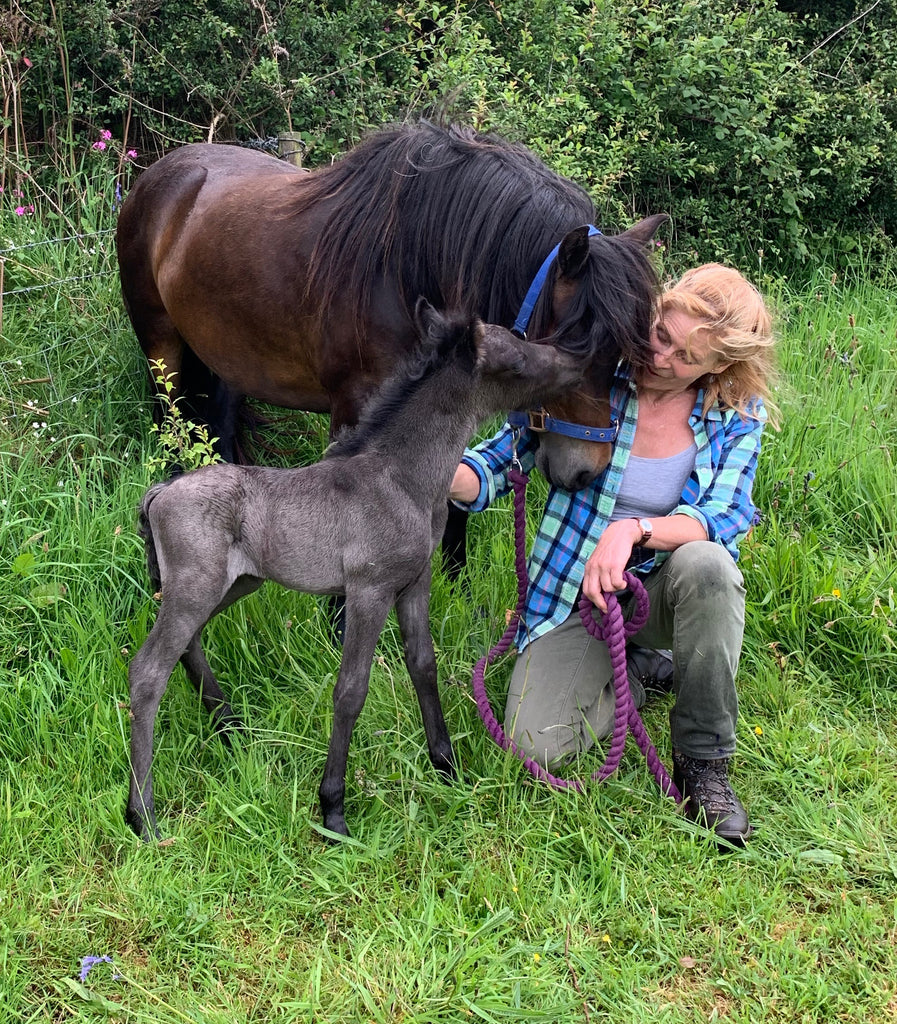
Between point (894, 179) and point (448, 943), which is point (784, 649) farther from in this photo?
point (894, 179)

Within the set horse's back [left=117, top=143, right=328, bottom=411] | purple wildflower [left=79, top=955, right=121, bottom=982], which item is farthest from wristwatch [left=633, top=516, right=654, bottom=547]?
purple wildflower [left=79, top=955, right=121, bottom=982]

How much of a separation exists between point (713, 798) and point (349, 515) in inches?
54.4

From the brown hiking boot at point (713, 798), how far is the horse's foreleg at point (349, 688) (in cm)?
103

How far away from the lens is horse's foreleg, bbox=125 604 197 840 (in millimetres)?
2674

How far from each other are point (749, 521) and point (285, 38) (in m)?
4.33

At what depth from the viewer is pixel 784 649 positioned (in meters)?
3.51

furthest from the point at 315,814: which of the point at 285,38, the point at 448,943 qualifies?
the point at 285,38

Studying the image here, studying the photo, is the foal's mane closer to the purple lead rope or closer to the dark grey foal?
the dark grey foal

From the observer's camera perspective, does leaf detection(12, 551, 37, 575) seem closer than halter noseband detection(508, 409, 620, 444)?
No

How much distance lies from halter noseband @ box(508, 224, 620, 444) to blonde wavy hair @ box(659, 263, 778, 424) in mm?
357

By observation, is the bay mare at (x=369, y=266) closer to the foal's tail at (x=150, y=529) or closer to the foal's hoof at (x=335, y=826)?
the foal's tail at (x=150, y=529)

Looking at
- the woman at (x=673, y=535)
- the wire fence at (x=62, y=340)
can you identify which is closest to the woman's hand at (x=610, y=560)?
the woman at (x=673, y=535)

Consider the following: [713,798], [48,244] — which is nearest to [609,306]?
[713,798]

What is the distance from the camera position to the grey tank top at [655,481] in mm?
3008
